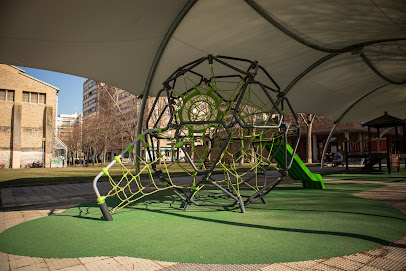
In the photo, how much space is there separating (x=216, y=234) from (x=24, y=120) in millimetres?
45575

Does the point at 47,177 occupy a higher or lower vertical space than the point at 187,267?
lower

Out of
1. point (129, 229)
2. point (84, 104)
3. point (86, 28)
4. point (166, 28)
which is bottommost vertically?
point (129, 229)

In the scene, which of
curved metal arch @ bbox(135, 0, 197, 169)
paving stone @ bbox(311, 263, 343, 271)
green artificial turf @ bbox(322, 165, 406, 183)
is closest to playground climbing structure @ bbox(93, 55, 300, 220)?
curved metal arch @ bbox(135, 0, 197, 169)

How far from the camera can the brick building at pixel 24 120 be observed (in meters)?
37.6

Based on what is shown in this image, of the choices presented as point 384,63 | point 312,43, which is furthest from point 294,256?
point 384,63

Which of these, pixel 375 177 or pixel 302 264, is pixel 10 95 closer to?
pixel 375 177

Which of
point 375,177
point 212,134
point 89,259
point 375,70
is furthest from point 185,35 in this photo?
point 375,177

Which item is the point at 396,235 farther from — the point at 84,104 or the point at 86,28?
the point at 84,104

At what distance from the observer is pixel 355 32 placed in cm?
677

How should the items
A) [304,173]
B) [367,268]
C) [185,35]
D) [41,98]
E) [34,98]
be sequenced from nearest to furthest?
1. [367,268]
2. [185,35]
3. [304,173]
4. [34,98]
5. [41,98]

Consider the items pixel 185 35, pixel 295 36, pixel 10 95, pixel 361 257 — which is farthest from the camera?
pixel 10 95

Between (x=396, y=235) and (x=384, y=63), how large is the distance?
8572 mm

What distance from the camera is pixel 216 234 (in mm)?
3193

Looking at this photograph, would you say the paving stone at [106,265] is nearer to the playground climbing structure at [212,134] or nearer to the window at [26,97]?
the playground climbing structure at [212,134]
